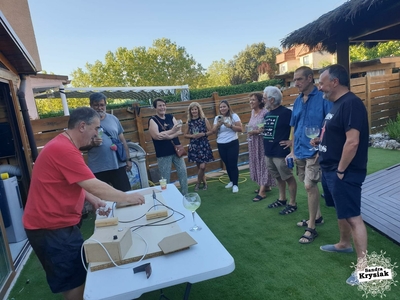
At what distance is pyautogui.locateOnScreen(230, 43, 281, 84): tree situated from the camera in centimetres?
3506

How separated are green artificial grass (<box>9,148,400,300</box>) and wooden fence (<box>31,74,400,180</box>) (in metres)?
1.78

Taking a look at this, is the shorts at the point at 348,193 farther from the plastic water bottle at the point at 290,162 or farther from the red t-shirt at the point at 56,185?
the red t-shirt at the point at 56,185

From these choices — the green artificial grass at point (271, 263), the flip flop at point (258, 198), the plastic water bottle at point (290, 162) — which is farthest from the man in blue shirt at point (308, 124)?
the flip flop at point (258, 198)

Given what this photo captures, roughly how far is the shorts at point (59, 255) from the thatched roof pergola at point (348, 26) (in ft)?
9.83

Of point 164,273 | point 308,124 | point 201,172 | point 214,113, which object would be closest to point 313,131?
point 308,124

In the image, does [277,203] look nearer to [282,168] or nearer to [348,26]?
[282,168]

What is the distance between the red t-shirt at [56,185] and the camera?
1.54 m

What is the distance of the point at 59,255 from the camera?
5.42 ft

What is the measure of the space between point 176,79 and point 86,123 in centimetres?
2358

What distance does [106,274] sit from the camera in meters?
1.32

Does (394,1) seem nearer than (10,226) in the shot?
Yes

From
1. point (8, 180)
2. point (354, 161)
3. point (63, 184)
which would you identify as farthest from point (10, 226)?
point (354, 161)

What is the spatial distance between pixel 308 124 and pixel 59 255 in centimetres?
249

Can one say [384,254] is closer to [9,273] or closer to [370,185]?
[370,185]
